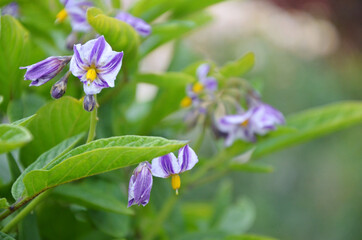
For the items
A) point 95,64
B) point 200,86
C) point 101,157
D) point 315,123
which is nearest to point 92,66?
point 95,64

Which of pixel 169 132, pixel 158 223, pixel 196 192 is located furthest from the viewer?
pixel 196 192

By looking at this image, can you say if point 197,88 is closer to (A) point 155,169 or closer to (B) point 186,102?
(B) point 186,102

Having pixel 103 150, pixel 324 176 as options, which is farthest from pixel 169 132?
pixel 324 176

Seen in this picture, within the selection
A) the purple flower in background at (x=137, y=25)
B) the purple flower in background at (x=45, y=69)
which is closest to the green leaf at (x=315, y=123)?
the purple flower in background at (x=137, y=25)

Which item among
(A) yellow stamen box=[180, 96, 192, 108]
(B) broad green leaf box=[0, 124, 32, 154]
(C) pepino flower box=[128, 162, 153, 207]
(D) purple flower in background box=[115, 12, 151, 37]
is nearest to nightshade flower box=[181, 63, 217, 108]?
(A) yellow stamen box=[180, 96, 192, 108]

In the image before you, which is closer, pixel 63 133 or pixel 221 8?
pixel 63 133

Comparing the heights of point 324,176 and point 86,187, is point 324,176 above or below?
below

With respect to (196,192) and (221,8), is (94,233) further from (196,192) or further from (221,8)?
(221,8)
